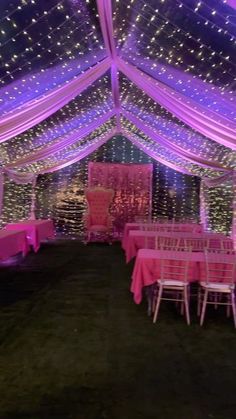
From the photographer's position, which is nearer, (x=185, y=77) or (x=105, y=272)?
(x=185, y=77)

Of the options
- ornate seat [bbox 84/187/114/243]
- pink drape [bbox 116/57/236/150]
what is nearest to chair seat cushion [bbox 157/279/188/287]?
pink drape [bbox 116/57/236/150]

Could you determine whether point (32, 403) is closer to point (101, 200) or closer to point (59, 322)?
point (59, 322)

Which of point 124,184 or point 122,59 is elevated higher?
point 122,59

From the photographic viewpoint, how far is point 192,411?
98.1 inches

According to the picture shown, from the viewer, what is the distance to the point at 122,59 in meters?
4.79

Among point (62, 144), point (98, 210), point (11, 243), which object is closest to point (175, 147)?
point (62, 144)

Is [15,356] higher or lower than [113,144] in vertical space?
lower

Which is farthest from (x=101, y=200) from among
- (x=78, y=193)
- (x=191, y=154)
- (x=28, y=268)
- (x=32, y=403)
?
(x=32, y=403)

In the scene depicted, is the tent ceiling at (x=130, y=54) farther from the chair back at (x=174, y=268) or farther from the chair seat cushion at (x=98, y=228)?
the chair seat cushion at (x=98, y=228)

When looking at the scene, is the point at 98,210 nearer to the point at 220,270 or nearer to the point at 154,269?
the point at 154,269

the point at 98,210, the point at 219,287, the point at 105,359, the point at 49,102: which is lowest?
the point at 105,359

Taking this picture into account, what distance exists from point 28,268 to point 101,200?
405cm

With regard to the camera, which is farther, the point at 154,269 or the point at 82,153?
the point at 82,153

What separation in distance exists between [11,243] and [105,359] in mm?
3695
